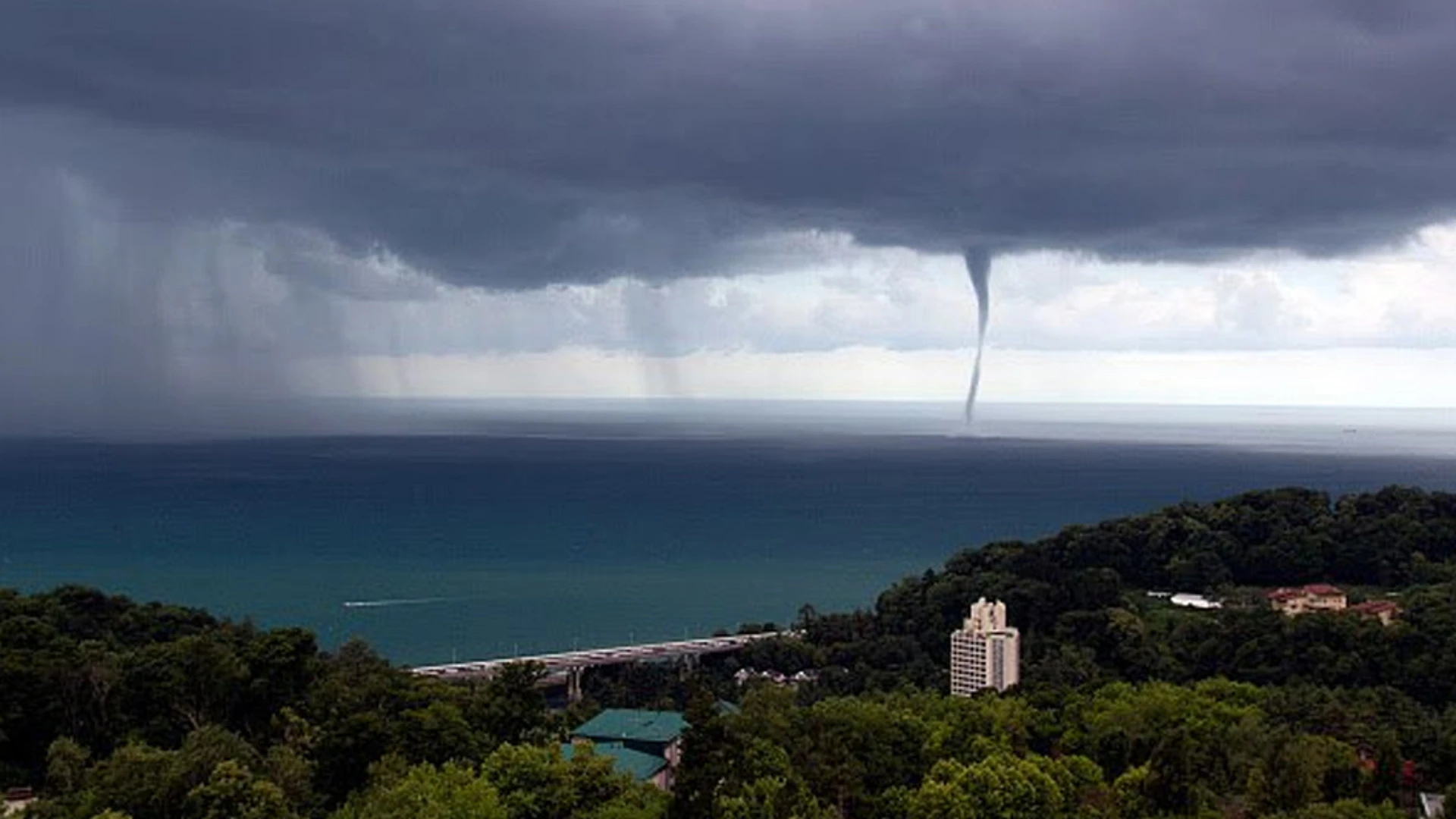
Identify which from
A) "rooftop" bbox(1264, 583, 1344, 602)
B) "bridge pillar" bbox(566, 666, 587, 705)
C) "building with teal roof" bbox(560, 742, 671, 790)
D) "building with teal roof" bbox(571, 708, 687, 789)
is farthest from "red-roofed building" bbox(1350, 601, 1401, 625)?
"bridge pillar" bbox(566, 666, 587, 705)

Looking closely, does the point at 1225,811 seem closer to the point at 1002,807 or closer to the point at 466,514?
the point at 1002,807

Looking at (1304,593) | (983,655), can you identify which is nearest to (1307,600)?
(1304,593)

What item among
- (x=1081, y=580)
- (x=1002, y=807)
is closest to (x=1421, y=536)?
(x=1081, y=580)

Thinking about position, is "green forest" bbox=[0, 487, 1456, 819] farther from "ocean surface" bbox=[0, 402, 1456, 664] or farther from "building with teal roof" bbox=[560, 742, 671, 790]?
"ocean surface" bbox=[0, 402, 1456, 664]

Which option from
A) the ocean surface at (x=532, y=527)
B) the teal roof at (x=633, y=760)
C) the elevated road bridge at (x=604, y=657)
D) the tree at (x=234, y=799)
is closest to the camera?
the tree at (x=234, y=799)

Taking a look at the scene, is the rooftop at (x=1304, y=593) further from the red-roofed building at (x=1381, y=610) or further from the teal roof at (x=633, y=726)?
the teal roof at (x=633, y=726)

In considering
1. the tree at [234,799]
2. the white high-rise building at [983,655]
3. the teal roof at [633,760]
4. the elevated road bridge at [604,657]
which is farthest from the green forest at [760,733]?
the elevated road bridge at [604,657]
